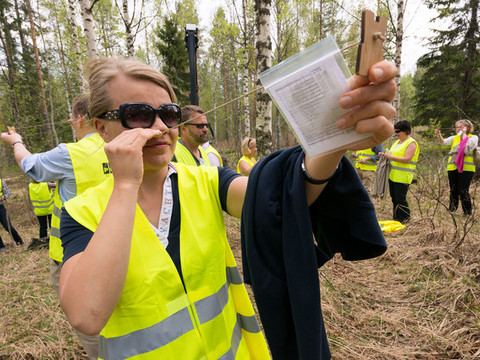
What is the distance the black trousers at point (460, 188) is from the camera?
5566 millimetres

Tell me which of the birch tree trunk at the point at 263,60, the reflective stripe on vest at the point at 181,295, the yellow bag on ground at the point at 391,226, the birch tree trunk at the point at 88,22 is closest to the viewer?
the reflective stripe on vest at the point at 181,295

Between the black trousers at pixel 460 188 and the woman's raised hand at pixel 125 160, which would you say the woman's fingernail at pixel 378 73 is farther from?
the black trousers at pixel 460 188

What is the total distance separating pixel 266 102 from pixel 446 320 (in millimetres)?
4237

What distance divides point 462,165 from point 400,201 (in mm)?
1756

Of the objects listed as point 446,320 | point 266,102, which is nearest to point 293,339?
point 446,320

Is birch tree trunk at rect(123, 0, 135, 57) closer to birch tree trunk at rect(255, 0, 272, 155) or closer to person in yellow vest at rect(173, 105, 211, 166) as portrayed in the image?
birch tree trunk at rect(255, 0, 272, 155)

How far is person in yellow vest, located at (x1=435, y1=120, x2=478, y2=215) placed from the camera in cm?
560

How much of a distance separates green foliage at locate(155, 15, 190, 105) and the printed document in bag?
1726 centimetres

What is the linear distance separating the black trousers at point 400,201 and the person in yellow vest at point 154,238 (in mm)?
5306

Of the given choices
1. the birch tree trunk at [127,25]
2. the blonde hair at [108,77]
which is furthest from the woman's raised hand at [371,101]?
the birch tree trunk at [127,25]

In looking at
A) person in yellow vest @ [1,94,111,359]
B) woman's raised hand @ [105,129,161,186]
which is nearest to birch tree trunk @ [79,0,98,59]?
person in yellow vest @ [1,94,111,359]

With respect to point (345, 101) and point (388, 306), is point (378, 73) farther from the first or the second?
point (388, 306)

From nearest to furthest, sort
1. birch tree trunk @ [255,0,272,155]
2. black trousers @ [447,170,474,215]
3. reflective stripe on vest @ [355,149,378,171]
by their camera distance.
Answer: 1. birch tree trunk @ [255,0,272,155]
2. black trousers @ [447,170,474,215]
3. reflective stripe on vest @ [355,149,378,171]

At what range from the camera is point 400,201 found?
5.45 m
